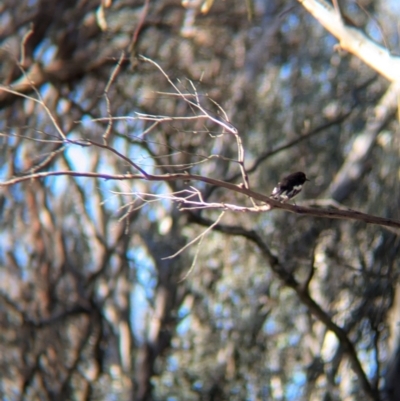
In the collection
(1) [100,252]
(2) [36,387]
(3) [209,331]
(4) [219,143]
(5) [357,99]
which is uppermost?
(5) [357,99]

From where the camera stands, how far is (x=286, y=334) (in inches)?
227

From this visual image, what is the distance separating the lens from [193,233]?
5.70 m

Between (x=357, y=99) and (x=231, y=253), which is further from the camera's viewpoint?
(x=357, y=99)

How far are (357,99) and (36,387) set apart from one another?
354cm

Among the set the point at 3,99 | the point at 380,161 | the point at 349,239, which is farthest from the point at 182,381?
Result: the point at 3,99

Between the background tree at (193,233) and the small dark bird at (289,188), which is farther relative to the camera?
the background tree at (193,233)

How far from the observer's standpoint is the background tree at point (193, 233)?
5633 mm

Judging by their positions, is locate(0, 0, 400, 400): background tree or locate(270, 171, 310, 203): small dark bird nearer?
locate(270, 171, 310, 203): small dark bird

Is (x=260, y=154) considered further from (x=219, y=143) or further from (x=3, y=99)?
(x=3, y=99)

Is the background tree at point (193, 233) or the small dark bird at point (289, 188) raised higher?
the background tree at point (193, 233)

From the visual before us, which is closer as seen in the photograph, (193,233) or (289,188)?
(289,188)

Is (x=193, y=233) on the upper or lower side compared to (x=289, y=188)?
upper

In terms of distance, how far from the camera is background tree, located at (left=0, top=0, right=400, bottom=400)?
18.5ft

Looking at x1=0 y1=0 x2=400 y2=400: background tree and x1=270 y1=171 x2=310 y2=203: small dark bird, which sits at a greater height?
x1=0 y1=0 x2=400 y2=400: background tree
